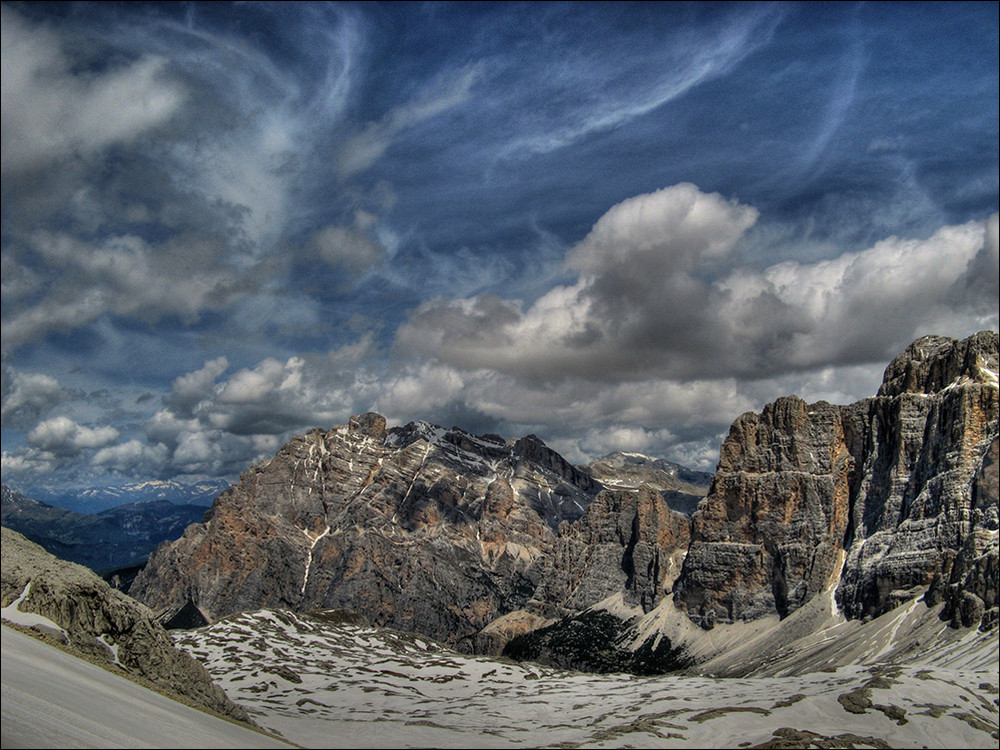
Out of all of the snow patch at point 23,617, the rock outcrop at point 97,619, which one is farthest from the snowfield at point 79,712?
the rock outcrop at point 97,619

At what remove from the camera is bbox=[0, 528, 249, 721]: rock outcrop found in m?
57.1

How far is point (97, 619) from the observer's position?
205ft

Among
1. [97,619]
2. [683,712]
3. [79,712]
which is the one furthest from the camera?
[683,712]

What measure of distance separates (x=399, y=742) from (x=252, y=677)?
11587 cm

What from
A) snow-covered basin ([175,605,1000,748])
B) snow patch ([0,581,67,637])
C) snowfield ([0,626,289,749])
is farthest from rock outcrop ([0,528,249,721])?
snow-covered basin ([175,605,1000,748])

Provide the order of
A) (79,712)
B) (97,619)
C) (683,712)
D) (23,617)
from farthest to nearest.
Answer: (683,712), (97,619), (23,617), (79,712)

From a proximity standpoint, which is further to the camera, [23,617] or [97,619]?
[97,619]

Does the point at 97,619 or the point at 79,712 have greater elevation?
the point at 97,619

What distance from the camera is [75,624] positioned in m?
58.9

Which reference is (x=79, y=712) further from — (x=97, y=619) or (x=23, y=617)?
(x=97, y=619)

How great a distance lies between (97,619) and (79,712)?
35.3 m

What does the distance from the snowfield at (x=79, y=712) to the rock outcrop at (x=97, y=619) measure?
11.9 metres

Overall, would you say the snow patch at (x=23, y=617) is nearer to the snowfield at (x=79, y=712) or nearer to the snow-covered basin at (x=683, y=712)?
the snowfield at (x=79, y=712)

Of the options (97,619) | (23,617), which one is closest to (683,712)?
(97,619)
